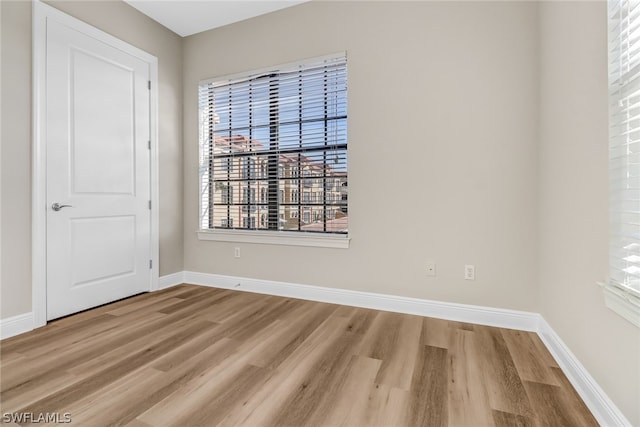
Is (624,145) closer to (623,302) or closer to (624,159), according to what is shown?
(624,159)

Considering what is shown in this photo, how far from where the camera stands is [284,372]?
1.65 metres

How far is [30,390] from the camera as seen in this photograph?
1488mm

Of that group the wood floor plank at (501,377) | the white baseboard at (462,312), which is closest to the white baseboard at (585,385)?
the white baseboard at (462,312)

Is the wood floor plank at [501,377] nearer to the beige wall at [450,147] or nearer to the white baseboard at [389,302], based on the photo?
the white baseboard at [389,302]

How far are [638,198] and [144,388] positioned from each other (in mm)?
2301

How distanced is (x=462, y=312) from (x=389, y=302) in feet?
1.88

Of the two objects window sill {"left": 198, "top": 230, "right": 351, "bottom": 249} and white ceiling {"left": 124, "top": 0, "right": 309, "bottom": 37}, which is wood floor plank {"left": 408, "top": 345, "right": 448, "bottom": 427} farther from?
white ceiling {"left": 124, "top": 0, "right": 309, "bottom": 37}

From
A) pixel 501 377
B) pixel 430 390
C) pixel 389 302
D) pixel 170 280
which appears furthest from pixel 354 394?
pixel 170 280

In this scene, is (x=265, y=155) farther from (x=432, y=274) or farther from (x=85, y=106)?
(x=432, y=274)

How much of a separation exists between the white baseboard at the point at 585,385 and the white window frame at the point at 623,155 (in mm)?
399

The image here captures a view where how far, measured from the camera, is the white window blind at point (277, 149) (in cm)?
283

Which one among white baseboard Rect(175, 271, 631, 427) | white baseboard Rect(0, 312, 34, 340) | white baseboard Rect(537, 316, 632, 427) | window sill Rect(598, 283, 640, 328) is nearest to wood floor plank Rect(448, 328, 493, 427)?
white baseboard Rect(175, 271, 631, 427)

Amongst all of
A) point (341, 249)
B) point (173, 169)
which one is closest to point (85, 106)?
point (173, 169)

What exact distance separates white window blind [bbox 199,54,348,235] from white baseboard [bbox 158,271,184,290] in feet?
2.11
